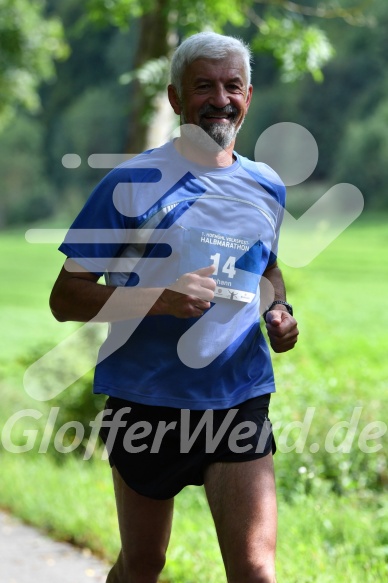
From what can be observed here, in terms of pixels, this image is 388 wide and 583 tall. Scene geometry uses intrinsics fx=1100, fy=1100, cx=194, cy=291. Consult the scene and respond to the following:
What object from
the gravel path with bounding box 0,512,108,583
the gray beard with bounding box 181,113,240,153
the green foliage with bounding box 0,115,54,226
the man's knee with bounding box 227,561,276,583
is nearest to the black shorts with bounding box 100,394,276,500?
the man's knee with bounding box 227,561,276,583

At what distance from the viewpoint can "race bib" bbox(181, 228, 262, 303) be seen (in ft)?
11.6

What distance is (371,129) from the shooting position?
129ft

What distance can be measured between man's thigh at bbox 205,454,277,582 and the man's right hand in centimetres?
53

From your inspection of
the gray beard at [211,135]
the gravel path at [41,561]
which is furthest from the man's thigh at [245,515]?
the gravel path at [41,561]

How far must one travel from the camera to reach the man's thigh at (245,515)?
11.0ft

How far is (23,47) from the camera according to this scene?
25.6m

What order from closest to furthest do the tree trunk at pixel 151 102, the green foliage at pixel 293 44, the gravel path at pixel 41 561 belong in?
the gravel path at pixel 41 561, the tree trunk at pixel 151 102, the green foliage at pixel 293 44

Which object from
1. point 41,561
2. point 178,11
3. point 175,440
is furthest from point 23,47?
point 175,440

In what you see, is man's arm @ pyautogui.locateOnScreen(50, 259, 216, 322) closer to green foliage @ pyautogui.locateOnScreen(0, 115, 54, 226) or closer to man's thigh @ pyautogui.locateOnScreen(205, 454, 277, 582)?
man's thigh @ pyautogui.locateOnScreen(205, 454, 277, 582)

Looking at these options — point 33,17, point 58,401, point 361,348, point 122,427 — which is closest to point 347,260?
point 33,17

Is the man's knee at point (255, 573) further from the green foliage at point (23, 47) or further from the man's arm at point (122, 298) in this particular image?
the green foliage at point (23, 47)

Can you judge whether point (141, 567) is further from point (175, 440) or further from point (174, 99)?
point (174, 99)

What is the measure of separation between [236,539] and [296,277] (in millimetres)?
8493

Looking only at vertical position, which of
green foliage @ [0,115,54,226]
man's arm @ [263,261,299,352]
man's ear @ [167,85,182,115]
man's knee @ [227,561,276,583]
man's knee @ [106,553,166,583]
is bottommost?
green foliage @ [0,115,54,226]
